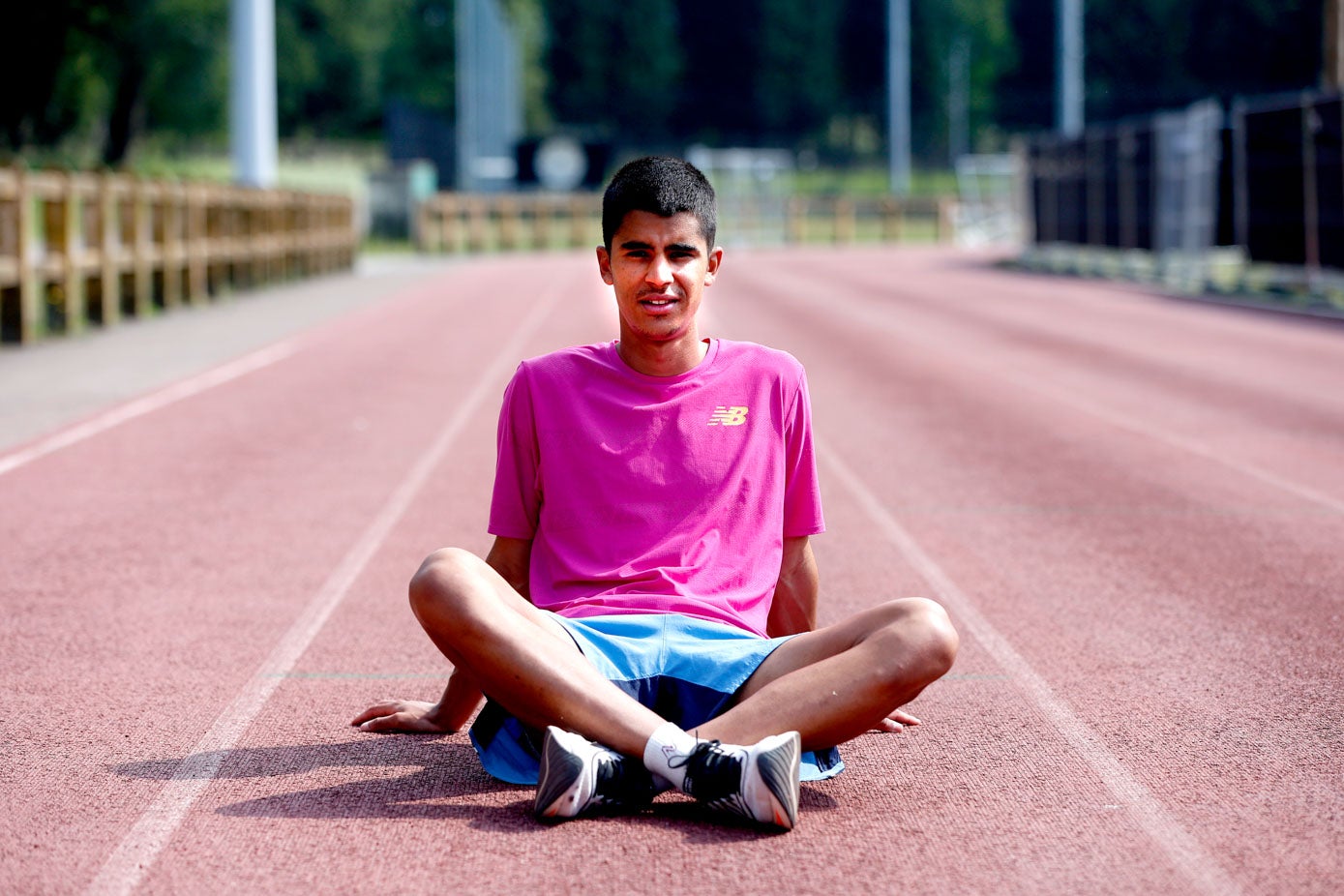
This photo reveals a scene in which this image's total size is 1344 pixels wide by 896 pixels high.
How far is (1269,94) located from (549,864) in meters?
89.3

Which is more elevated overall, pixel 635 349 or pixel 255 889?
pixel 635 349

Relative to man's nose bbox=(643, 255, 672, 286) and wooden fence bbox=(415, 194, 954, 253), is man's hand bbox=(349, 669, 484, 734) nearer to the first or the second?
man's nose bbox=(643, 255, 672, 286)

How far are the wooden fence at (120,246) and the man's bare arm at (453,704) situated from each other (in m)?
12.8

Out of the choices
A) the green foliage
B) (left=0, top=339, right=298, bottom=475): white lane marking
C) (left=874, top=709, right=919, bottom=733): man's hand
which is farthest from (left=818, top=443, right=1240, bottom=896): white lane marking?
the green foliage

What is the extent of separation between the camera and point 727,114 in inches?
4400

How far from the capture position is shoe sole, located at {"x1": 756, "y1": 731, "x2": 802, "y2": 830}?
13.5ft

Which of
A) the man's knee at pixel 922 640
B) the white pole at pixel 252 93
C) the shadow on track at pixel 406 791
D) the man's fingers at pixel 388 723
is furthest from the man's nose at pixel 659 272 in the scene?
the white pole at pixel 252 93

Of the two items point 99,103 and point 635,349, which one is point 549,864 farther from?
point 99,103

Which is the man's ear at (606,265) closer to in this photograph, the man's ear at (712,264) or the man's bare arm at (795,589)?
the man's ear at (712,264)

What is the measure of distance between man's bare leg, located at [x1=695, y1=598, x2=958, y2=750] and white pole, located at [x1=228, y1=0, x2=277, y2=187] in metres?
26.5

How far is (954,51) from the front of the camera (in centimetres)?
10719

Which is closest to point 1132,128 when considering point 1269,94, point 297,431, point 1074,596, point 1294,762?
point 297,431

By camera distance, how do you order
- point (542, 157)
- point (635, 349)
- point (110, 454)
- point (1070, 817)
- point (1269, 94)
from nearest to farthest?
1. point (1070, 817)
2. point (635, 349)
3. point (110, 454)
4. point (542, 157)
5. point (1269, 94)

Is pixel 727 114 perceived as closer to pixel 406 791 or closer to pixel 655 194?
pixel 655 194
